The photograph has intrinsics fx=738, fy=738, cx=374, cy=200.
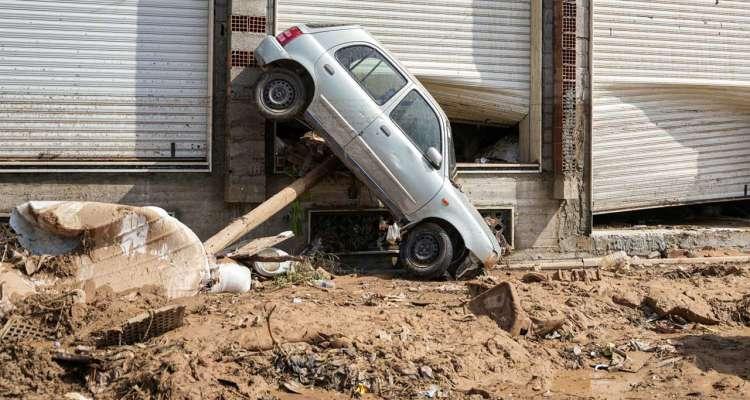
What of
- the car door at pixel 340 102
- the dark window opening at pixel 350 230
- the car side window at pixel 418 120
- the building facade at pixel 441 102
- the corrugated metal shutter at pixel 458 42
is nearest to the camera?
the car door at pixel 340 102

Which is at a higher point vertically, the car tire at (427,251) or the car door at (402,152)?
the car door at (402,152)

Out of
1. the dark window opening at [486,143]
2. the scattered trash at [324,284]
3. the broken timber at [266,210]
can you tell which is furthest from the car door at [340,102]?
the dark window opening at [486,143]

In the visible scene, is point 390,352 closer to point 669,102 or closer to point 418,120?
point 418,120

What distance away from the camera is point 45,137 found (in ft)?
29.8

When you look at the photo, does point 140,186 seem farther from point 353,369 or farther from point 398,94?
point 353,369

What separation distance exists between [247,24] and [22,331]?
16.5 ft

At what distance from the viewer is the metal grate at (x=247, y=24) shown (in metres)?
9.30

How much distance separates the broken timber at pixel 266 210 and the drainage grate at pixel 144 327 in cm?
199

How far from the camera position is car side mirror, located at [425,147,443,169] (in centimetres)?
861

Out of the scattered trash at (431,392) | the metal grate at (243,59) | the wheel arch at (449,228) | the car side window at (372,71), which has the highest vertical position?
the metal grate at (243,59)

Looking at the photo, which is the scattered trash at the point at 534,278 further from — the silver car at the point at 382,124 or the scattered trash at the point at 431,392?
the scattered trash at the point at 431,392

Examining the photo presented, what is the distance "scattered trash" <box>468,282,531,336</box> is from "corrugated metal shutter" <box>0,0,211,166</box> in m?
4.39

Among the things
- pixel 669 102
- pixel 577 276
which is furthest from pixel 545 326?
pixel 669 102

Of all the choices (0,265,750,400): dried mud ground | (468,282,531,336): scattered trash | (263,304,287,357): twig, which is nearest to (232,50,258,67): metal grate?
(0,265,750,400): dried mud ground
